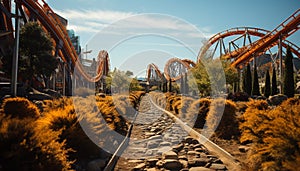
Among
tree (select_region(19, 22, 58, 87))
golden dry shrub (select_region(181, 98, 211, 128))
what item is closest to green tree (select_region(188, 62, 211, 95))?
tree (select_region(19, 22, 58, 87))

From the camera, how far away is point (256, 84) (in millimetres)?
28141

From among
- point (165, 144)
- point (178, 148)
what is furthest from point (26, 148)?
point (165, 144)

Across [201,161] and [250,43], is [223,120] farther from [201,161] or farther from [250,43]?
[250,43]

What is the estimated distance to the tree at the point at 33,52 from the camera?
23.2 meters

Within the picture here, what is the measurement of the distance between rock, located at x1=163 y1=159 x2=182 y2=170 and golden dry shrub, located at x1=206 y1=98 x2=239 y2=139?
3.33m

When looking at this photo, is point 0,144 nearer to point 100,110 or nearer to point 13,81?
point 100,110

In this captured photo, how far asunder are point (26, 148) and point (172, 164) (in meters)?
3.35

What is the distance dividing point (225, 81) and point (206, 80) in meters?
2.59

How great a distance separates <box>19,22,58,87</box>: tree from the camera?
76.1 feet

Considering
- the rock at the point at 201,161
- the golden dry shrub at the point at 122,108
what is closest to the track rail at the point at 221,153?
the rock at the point at 201,161

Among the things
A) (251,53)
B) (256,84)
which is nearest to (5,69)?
(256,84)

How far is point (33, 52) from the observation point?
2373 cm

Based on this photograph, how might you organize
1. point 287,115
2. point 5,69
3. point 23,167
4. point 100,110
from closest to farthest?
1. point 23,167
2. point 287,115
3. point 100,110
4. point 5,69

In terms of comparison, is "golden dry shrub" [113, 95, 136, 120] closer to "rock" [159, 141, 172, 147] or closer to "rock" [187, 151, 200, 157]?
"rock" [159, 141, 172, 147]
